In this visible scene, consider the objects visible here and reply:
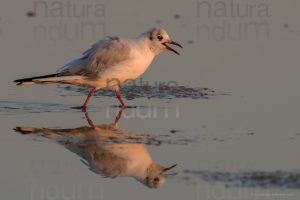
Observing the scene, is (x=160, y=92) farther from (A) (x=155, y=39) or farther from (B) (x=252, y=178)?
(B) (x=252, y=178)

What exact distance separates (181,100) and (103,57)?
4.48 ft

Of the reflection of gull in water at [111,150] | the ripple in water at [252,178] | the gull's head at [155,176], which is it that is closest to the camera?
the ripple in water at [252,178]

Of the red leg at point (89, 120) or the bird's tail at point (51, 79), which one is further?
the bird's tail at point (51, 79)

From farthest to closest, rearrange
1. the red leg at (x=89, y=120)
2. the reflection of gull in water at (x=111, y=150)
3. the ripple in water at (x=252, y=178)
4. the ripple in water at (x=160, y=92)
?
1. the ripple in water at (x=160, y=92)
2. the red leg at (x=89, y=120)
3. the reflection of gull in water at (x=111, y=150)
4. the ripple in water at (x=252, y=178)

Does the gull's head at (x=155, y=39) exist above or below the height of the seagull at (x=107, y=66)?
above

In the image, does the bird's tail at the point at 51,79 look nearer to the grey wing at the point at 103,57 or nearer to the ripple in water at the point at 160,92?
the grey wing at the point at 103,57

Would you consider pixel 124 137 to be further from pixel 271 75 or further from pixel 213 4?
pixel 213 4

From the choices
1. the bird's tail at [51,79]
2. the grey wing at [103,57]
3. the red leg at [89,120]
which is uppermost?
the grey wing at [103,57]

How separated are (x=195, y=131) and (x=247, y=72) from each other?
3817mm

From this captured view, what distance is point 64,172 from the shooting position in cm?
853

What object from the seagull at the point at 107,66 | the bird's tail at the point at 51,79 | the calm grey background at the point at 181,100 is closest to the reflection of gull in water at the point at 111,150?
the calm grey background at the point at 181,100

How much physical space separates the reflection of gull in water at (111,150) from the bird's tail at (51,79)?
130cm

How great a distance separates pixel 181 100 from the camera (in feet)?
40.4

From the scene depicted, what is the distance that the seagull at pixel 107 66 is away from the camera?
11734 mm
